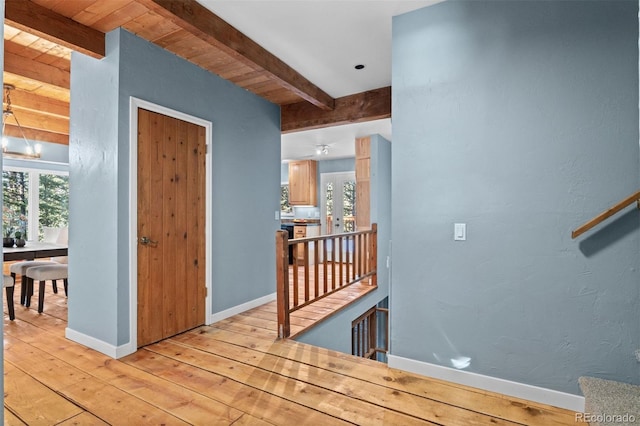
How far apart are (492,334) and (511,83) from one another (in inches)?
62.7

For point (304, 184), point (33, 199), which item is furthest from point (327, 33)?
point (33, 199)

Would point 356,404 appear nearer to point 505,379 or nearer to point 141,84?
point 505,379

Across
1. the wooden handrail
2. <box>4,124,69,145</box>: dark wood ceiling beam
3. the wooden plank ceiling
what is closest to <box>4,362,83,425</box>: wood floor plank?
the wooden plank ceiling

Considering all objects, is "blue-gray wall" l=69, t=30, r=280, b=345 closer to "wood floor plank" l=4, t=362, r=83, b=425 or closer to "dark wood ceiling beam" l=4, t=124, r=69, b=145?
"wood floor plank" l=4, t=362, r=83, b=425

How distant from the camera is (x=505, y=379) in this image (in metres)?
2.16

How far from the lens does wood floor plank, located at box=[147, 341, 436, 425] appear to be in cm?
192

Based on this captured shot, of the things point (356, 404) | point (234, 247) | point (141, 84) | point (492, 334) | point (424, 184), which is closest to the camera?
point (356, 404)

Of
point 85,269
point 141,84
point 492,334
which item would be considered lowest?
point 492,334

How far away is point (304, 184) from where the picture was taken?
7.89 m

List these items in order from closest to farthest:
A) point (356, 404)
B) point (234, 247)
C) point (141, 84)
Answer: point (356, 404) → point (141, 84) → point (234, 247)

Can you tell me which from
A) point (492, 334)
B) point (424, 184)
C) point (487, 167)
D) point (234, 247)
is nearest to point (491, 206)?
point (487, 167)

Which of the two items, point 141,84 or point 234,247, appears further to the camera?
point 234,247

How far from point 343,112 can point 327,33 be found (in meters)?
1.52

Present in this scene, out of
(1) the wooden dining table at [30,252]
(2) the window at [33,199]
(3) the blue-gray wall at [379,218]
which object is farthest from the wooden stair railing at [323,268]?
(2) the window at [33,199]
